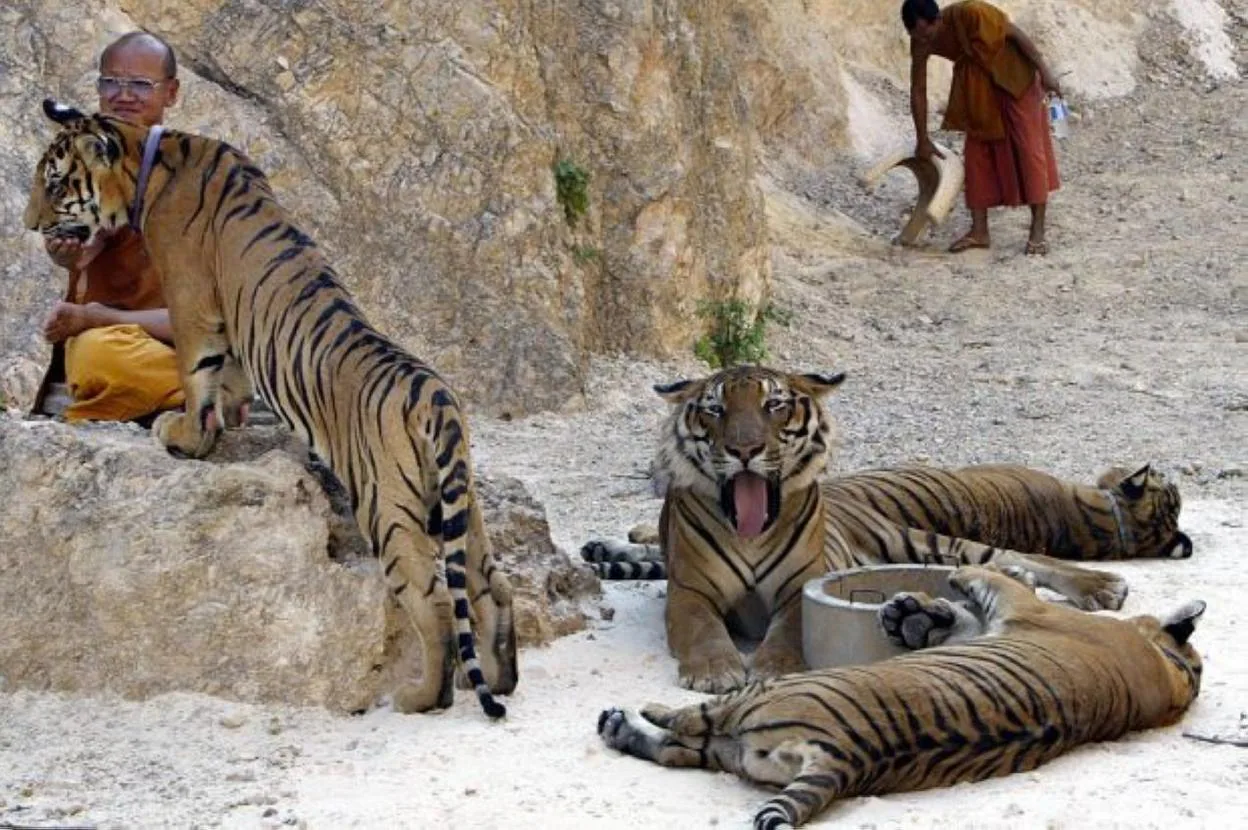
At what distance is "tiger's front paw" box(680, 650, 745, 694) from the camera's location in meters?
5.71

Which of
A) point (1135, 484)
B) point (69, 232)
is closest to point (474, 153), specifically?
point (1135, 484)

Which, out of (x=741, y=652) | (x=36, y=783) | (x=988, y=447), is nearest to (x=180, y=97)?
(x=988, y=447)

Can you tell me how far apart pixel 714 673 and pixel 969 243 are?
27.9ft

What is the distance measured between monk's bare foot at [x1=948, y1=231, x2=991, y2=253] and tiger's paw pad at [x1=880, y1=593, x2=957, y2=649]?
335 inches

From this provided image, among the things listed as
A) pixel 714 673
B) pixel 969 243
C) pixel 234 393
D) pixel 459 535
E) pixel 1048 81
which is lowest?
pixel 714 673

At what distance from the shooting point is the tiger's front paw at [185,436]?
18.9ft

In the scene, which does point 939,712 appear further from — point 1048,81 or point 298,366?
point 1048,81

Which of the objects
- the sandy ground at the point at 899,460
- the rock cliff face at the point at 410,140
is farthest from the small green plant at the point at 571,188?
the sandy ground at the point at 899,460

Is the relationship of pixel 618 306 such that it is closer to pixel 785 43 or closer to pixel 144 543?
pixel 785 43

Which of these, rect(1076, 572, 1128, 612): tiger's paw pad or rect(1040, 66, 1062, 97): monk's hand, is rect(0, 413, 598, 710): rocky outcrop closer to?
rect(1076, 572, 1128, 612): tiger's paw pad

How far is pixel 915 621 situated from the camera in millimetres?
5477

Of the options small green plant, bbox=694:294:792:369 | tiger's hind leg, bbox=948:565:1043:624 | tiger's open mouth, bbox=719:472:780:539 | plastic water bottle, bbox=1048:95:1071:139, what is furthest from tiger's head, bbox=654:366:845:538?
plastic water bottle, bbox=1048:95:1071:139

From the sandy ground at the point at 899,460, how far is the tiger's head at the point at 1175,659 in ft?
0.22

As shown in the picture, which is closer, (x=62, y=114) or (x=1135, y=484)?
(x=62, y=114)
